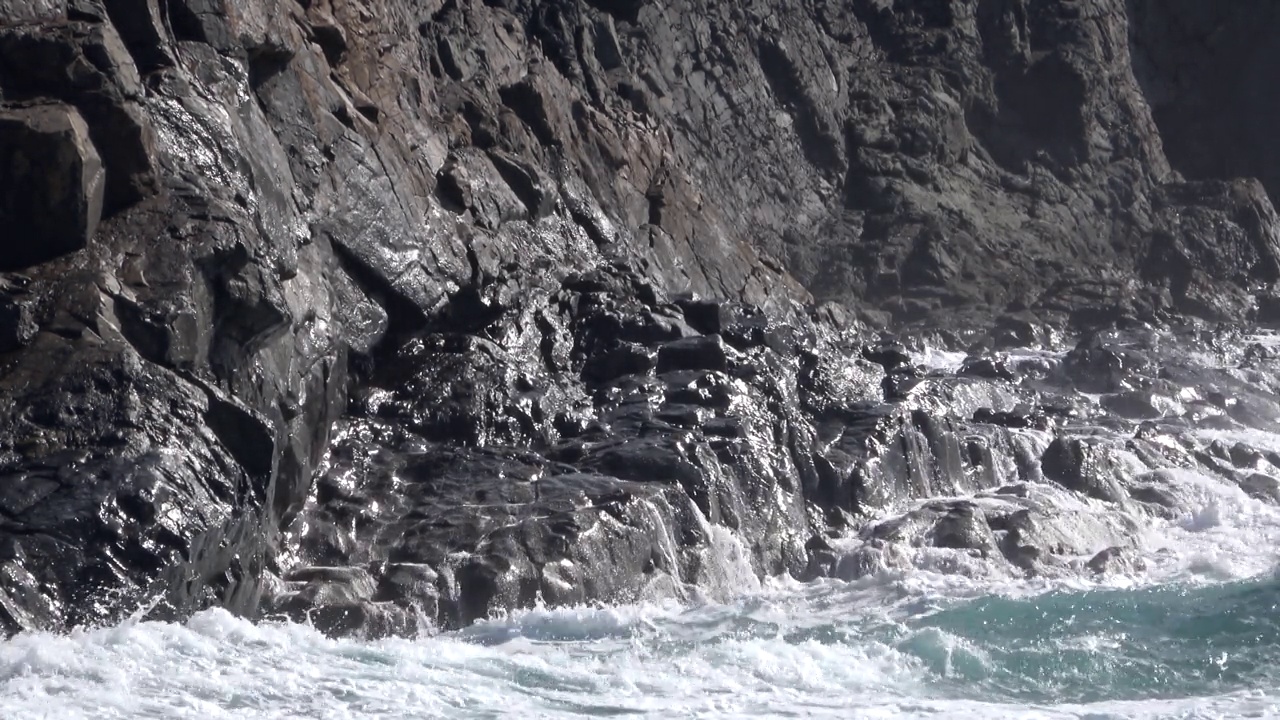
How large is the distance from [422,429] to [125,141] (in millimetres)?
4454

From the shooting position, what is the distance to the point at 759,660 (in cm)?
1132

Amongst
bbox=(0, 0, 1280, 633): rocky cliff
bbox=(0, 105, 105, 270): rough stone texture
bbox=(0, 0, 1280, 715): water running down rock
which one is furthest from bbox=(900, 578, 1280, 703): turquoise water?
bbox=(0, 105, 105, 270): rough stone texture

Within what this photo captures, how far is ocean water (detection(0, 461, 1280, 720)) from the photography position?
8.88 meters

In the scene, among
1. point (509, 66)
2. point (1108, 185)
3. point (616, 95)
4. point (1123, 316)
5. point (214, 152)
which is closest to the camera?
point (214, 152)

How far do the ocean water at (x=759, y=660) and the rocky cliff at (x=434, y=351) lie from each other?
19.2 inches

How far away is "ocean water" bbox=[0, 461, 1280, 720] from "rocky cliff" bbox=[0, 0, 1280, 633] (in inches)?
19.2

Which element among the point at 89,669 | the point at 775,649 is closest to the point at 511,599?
the point at 775,649

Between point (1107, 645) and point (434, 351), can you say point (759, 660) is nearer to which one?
point (1107, 645)

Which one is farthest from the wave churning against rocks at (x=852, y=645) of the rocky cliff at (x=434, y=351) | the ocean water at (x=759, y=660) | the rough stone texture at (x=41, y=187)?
the rough stone texture at (x=41, y=187)

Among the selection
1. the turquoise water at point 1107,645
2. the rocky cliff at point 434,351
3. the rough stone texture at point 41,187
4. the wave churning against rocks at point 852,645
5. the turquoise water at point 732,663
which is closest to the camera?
the turquoise water at point 732,663

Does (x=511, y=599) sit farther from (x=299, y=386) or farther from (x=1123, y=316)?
(x=1123, y=316)

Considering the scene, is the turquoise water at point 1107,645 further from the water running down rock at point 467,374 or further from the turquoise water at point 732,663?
the water running down rock at point 467,374

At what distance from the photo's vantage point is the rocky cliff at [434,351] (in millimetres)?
10664

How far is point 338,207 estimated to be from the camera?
16.0 meters
